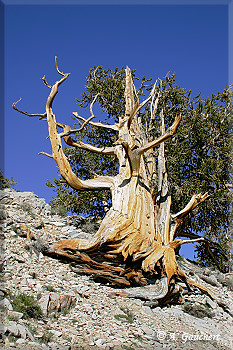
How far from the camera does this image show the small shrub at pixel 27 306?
4.32 m

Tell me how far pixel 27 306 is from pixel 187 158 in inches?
272

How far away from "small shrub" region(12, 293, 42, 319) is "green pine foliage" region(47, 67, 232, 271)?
5.14 meters

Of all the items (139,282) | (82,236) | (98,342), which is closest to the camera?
(98,342)

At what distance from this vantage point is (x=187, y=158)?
1024 cm

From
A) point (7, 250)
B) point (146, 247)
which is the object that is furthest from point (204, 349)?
point (7, 250)

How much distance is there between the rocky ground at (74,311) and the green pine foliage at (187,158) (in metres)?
2.61

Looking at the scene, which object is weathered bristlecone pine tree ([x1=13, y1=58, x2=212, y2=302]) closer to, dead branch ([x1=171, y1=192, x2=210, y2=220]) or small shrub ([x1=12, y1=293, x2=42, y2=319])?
dead branch ([x1=171, y1=192, x2=210, y2=220])

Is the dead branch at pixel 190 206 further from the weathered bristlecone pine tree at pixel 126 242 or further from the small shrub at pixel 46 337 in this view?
the small shrub at pixel 46 337

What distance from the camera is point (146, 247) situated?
6.77 metres

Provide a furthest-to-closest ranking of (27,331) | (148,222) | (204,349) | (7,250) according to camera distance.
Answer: (148,222)
(7,250)
(204,349)
(27,331)

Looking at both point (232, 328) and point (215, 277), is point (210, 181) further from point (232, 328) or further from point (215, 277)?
point (232, 328)

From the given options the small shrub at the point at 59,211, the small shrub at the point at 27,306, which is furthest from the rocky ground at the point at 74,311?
the small shrub at the point at 59,211

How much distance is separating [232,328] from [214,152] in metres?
5.60

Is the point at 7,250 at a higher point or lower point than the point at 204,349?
higher
